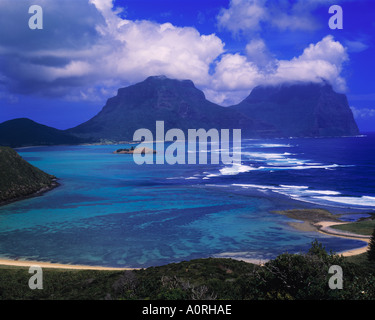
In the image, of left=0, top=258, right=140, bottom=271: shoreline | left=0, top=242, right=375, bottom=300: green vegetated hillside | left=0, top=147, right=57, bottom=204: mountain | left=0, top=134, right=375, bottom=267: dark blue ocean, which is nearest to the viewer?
left=0, top=242, right=375, bottom=300: green vegetated hillside

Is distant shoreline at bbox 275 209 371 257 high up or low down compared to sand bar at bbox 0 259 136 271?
up

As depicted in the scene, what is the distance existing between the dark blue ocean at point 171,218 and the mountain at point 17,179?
2.79 m

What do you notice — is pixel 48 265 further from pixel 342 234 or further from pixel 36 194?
pixel 36 194

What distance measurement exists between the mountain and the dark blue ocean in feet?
9.14

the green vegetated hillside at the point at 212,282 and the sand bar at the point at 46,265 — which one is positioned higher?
the green vegetated hillside at the point at 212,282

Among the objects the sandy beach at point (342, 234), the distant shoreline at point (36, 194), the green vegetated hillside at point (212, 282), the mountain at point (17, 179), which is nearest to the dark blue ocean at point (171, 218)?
the sandy beach at point (342, 234)

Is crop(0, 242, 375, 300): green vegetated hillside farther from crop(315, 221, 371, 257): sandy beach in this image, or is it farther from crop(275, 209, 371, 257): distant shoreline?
crop(275, 209, 371, 257): distant shoreline

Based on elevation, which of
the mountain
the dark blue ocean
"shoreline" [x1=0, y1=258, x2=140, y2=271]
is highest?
the mountain

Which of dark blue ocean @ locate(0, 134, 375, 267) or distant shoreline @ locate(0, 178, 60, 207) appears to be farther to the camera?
distant shoreline @ locate(0, 178, 60, 207)

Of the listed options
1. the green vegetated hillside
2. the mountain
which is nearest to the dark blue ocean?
the mountain

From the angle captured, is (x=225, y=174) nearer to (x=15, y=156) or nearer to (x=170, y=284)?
(x=15, y=156)

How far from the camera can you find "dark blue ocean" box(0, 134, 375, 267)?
29227mm

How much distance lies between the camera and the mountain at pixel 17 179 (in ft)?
175

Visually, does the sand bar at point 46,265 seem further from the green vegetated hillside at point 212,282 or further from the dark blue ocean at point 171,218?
the green vegetated hillside at point 212,282
